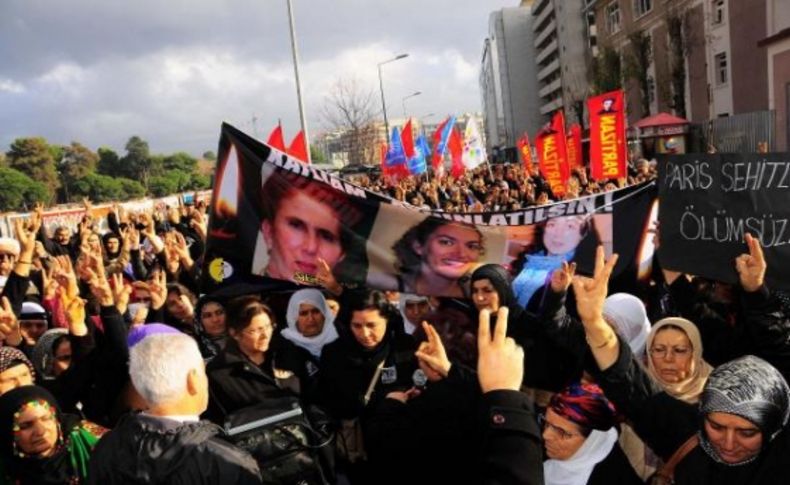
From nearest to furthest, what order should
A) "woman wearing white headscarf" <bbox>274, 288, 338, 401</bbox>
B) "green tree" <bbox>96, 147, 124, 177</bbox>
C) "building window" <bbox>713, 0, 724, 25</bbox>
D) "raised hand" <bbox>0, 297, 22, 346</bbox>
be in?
"woman wearing white headscarf" <bbox>274, 288, 338, 401</bbox> < "raised hand" <bbox>0, 297, 22, 346</bbox> < "building window" <bbox>713, 0, 724, 25</bbox> < "green tree" <bbox>96, 147, 124, 177</bbox>

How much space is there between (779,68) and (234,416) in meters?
25.0

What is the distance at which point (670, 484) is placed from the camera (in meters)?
2.26

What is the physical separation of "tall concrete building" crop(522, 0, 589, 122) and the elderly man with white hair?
5387cm

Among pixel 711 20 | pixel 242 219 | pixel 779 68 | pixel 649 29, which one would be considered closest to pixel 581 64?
pixel 649 29

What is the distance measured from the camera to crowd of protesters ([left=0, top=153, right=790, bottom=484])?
6.28 ft

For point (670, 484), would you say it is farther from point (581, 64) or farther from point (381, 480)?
point (581, 64)

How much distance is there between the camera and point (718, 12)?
95.6ft

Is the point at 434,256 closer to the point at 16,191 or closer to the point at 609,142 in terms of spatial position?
the point at 609,142

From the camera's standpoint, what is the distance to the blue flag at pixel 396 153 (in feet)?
71.9

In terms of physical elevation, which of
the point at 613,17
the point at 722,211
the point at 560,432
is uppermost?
the point at 613,17

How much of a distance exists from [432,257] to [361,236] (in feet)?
1.64

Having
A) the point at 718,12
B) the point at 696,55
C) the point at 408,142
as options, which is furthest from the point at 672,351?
the point at 696,55

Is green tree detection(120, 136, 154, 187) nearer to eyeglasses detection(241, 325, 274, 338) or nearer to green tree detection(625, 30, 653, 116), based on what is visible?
green tree detection(625, 30, 653, 116)

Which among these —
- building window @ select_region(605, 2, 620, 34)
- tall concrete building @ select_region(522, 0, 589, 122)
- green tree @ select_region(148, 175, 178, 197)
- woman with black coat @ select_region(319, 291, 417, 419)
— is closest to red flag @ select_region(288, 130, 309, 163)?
woman with black coat @ select_region(319, 291, 417, 419)
